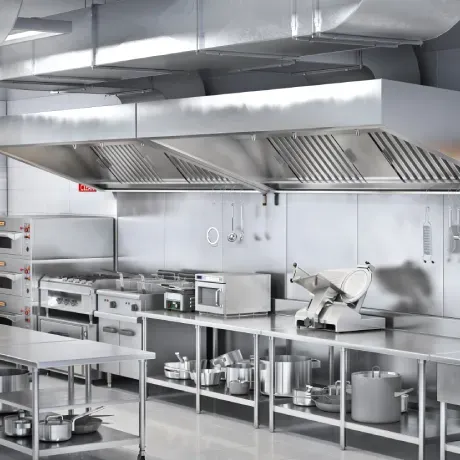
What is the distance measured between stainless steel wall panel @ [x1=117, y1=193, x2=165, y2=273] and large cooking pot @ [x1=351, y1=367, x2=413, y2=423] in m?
Result: 3.36

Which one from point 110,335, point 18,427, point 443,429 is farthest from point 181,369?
point 443,429

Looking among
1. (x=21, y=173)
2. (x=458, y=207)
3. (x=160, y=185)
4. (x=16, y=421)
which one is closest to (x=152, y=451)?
(x=16, y=421)

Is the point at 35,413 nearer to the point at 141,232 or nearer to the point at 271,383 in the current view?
the point at 271,383

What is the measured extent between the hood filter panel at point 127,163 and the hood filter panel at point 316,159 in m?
1.79

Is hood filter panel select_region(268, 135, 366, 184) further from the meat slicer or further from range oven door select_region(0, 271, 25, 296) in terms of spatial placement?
range oven door select_region(0, 271, 25, 296)

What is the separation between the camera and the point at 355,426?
246 inches

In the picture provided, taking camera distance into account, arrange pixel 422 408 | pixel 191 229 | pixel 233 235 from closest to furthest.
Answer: pixel 422 408
pixel 233 235
pixel 191 229

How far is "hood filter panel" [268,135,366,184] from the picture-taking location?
6996 mm

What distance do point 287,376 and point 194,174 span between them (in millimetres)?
2281

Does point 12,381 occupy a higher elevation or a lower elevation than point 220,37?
lower

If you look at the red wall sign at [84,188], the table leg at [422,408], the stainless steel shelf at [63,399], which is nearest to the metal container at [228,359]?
the stainless steel shelf at [63,399]

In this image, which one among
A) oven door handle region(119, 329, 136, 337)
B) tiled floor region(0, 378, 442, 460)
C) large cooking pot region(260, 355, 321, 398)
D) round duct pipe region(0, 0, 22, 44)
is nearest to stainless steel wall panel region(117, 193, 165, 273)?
oven door handle region(119, 329, 136, 337)

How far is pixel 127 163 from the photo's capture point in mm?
9102

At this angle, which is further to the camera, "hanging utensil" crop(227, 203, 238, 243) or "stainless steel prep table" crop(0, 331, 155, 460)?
"hanging utensil" crop(227, 203, 238, 243)
